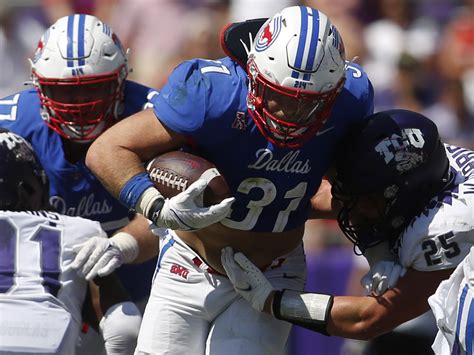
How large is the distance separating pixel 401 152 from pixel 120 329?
1281mm

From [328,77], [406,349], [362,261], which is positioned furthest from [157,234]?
[362,261]

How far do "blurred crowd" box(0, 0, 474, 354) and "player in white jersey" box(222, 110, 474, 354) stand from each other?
305 centimetres

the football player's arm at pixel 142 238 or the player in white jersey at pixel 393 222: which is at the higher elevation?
the player in white jersey at pixel 393 222

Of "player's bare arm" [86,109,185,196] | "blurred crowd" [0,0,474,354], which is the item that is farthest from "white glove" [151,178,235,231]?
"blurred crowd" [0,0,474,354]

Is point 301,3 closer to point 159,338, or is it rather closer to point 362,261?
point 362,261

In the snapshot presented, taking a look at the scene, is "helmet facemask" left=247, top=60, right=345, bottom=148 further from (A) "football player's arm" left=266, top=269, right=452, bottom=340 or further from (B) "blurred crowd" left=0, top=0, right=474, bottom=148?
(B) "blurred crowd" left=0, top=0, right=474, bottom=148

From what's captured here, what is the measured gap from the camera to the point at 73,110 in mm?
4562

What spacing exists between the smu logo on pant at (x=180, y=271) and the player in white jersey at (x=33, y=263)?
30cm

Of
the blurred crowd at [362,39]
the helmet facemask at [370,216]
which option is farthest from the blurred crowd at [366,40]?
the helmet facemask at [370,216]

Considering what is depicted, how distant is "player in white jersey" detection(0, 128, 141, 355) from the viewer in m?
3.66

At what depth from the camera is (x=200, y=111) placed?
3.78 metres

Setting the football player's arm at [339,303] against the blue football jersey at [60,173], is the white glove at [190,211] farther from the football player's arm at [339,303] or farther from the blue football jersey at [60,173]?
the blue football jersey at [60,173]

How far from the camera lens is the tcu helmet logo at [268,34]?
3803mm

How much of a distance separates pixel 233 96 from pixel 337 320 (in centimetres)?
87
